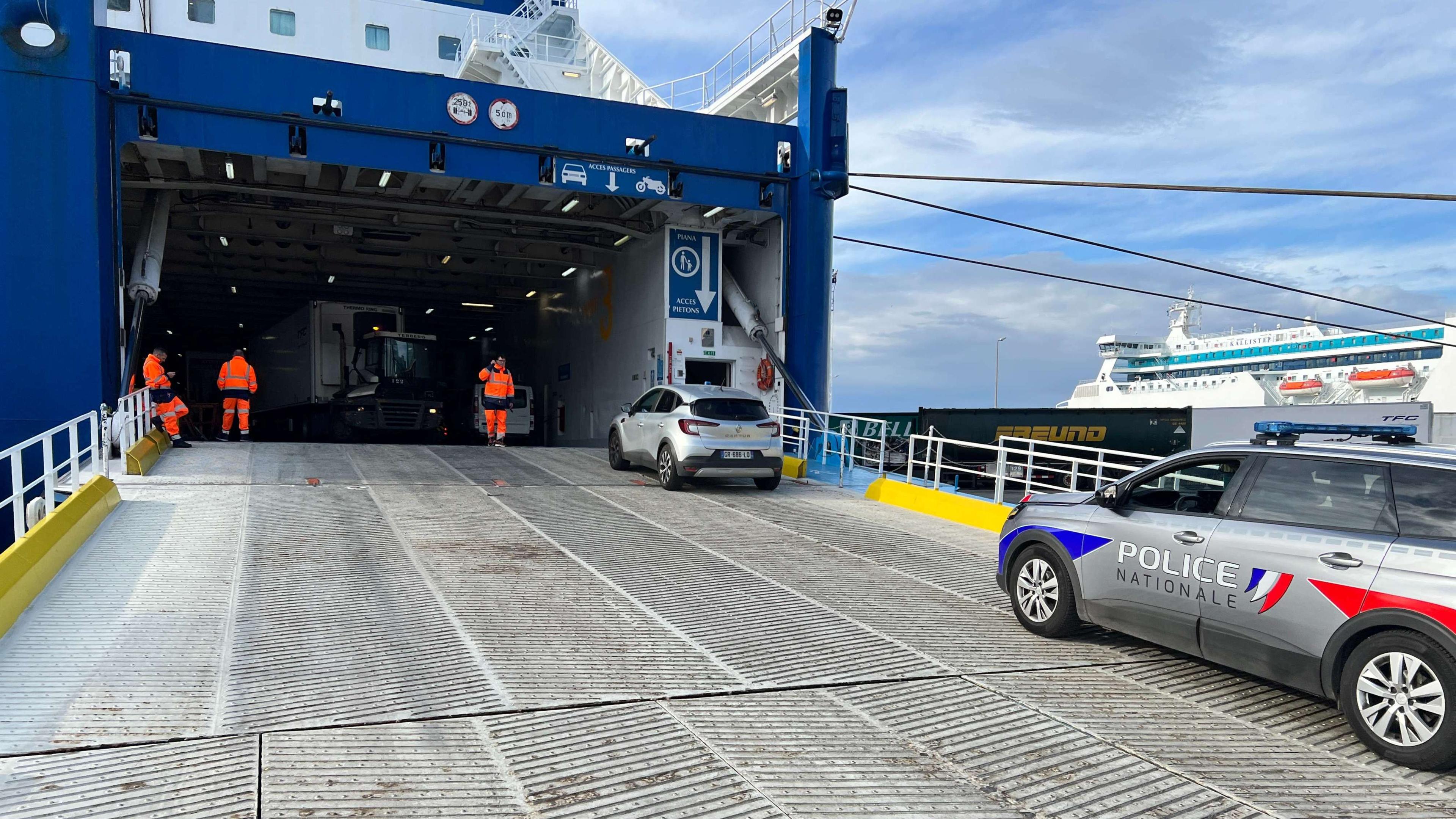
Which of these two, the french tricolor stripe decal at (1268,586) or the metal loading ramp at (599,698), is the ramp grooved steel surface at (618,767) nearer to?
the metal loading ramp at (599,698)

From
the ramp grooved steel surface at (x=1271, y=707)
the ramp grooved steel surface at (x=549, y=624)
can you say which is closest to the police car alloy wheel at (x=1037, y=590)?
the ramp grooved steel surface at (x=1271, y=707)

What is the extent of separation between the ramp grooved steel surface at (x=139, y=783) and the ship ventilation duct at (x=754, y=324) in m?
17.8

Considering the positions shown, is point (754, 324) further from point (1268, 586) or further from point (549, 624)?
point (1268, 586)

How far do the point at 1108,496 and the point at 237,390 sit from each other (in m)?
17.4

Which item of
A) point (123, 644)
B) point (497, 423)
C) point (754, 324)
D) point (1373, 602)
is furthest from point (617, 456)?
point (1373, 602)

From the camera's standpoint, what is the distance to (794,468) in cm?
1666

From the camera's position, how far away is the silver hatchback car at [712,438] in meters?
13.0

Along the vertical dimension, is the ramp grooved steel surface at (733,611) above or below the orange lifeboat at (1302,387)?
below

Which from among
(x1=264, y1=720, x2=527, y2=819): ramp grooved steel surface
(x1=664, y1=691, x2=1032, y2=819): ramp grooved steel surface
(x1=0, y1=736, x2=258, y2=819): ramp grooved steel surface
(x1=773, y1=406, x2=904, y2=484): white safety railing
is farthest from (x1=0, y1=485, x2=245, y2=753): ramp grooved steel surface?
(x1=773, y1=406, x2=904, y2=484): white safety railing

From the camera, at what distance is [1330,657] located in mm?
4402

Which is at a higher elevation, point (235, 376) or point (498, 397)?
point (235, 376)

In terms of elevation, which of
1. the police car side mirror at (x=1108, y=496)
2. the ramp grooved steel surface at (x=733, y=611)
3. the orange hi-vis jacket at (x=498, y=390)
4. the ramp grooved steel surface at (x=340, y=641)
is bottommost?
the ramp grooved steel surface at (x=733, y=611)

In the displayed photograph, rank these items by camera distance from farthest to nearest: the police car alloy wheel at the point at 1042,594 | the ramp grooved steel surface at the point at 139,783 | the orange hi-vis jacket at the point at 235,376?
the orange hi-vis jacket at the point at 235,376, the police car alloy wheel at the point at 1042,594, the ramp grooved steel surface at the point at 139,783

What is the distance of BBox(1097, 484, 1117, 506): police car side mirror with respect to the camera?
19.5 feet
